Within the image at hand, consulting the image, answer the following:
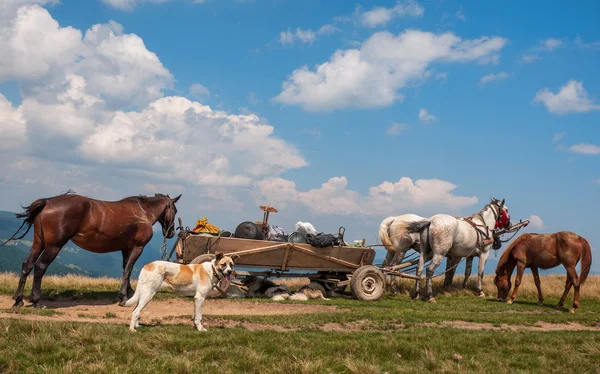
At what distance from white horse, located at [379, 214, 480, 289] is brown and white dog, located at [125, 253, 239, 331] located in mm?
10170

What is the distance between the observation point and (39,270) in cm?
1145

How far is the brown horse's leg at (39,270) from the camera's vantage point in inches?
445

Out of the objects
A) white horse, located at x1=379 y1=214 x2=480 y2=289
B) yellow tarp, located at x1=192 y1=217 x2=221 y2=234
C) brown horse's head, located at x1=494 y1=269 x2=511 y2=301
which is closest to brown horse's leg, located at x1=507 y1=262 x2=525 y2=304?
brown horse's head, located at x1=494 y1=269 x2=511 y2=301

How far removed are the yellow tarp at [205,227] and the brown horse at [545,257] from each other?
10074 mm

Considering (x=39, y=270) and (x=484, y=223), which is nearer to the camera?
(x=39, y=270)

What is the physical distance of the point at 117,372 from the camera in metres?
A: 6.43

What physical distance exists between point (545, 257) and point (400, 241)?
15.9 ft

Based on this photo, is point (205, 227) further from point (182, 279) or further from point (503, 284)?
point (503, 284)

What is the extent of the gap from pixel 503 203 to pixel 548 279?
4608 mm

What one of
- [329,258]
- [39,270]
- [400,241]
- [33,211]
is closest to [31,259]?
[39,270]

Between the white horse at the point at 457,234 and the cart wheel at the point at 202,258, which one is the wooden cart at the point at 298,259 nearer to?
the cart wheel at the point at 202,258

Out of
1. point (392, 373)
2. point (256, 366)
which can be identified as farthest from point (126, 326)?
point (392, 373)

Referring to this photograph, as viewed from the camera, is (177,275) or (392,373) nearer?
(392,373)

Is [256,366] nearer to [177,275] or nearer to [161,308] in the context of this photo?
[177,275]
